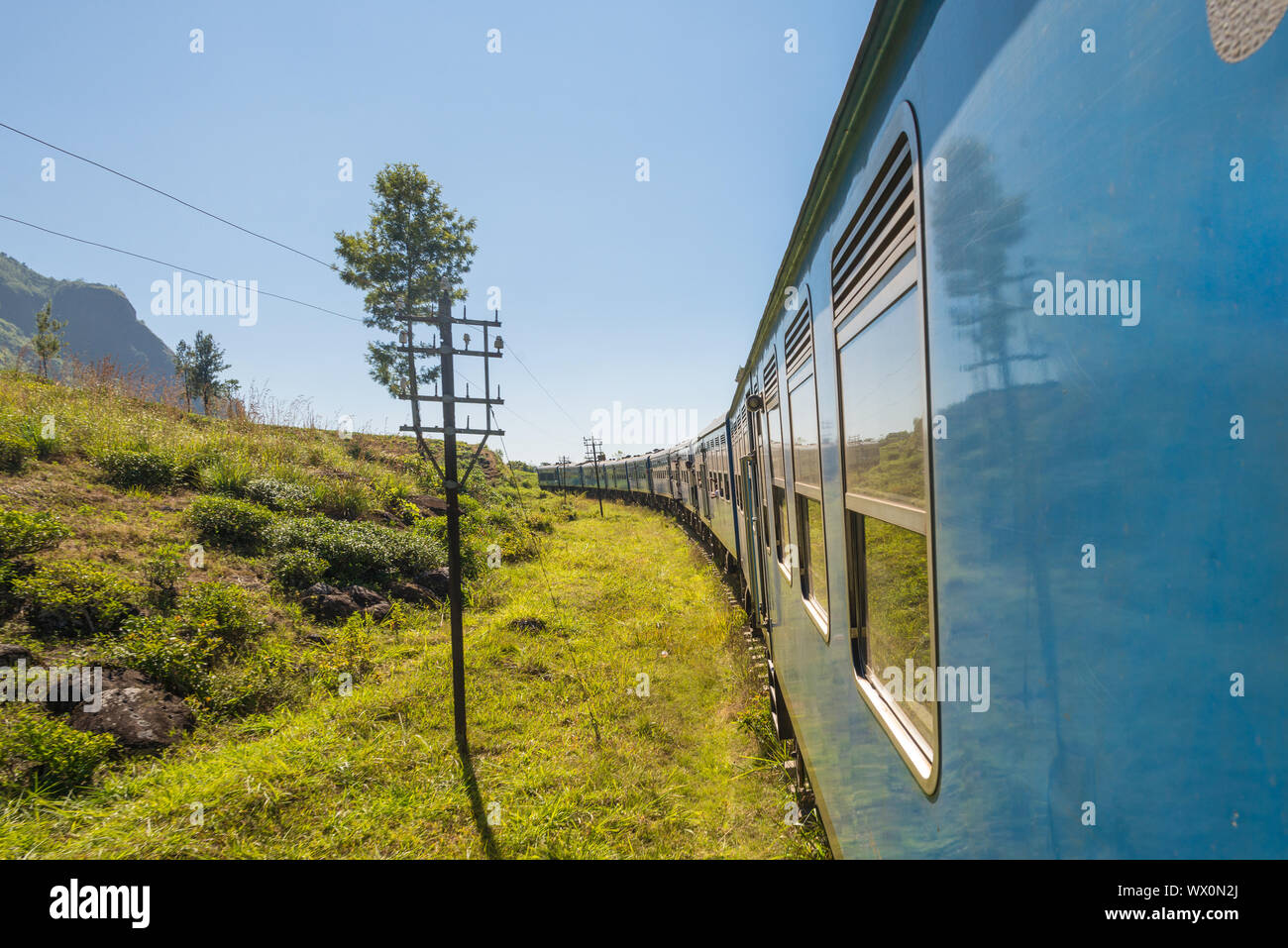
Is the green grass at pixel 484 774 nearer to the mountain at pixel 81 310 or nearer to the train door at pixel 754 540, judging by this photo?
the train door at pixel 754 540

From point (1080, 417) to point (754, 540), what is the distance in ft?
18.3

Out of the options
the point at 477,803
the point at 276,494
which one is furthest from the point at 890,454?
the point at 276,494

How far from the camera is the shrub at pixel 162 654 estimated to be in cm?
496

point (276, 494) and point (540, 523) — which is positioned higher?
point (276, 494)

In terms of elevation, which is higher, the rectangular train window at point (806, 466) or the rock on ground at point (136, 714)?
the rectangular train window at point (806, 466)

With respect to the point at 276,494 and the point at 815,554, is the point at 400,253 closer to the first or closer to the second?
the point at 276,494

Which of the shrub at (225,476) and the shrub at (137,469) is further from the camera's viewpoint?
the shrub at (225,476)

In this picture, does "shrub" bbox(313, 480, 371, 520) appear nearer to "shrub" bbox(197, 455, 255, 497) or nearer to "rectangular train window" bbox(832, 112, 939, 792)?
"shrub" bbox(197, 455, 255, 497)

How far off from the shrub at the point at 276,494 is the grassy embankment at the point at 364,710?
58 mm

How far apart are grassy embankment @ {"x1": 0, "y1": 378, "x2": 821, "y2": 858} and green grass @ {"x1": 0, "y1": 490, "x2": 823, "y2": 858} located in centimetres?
2

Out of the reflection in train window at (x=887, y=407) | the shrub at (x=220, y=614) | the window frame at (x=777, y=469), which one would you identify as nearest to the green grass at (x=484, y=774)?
the shrub at (x=220, y=614)

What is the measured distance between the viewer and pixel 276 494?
9742 millimetres

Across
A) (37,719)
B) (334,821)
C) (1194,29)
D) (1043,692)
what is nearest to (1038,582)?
(1043,692)
